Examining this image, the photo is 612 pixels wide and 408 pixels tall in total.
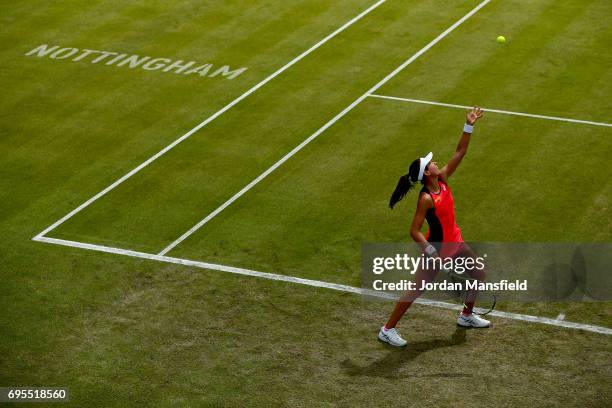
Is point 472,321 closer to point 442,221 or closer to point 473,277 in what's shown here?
point 473,277

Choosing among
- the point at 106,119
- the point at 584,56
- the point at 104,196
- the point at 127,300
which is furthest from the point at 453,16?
the point at 127,300

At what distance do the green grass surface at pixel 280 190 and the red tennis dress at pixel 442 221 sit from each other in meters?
1.29

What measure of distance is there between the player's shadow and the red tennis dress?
122cm

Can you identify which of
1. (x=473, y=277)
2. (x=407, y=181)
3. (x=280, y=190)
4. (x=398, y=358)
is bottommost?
(x=398, y=358)

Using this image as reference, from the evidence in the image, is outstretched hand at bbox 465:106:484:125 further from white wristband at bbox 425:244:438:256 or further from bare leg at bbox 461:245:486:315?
white wristband at bbox 425:244:438:256

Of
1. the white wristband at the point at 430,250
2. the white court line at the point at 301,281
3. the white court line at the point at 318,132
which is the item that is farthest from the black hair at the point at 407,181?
the white court line at the point at 318,132

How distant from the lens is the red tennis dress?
15156 mm

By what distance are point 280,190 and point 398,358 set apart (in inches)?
225

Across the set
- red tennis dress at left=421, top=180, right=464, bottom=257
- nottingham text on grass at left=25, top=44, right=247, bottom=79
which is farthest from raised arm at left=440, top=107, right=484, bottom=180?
nottingham text on grass at left=25, top=44, right=247, bottom=79

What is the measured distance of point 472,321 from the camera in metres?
15.9

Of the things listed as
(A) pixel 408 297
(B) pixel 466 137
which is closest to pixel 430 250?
(A) pixel 408 297

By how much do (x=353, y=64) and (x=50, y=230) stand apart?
9376 millimetres

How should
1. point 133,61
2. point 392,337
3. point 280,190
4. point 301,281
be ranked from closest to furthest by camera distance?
point 392,337, point 301,281, point 280,190, point 133,61

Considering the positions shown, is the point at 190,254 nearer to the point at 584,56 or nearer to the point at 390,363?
the point at 390,363
